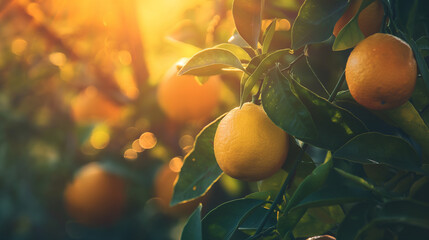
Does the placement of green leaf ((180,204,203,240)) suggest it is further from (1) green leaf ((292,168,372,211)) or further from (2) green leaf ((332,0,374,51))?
(2) green leaf ((332,0,374,51))

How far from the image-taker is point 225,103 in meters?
1.69

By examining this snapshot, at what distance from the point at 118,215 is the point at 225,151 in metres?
1.30

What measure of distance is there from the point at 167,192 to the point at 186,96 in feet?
1.28

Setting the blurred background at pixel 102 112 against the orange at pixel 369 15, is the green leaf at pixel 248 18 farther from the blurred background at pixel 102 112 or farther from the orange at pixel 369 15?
the blurred background at pixel 102 112

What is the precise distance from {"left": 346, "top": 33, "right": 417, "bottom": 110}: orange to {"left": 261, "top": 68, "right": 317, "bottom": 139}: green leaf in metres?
0.09

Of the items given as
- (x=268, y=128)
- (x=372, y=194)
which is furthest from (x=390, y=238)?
(x=268, y=128)

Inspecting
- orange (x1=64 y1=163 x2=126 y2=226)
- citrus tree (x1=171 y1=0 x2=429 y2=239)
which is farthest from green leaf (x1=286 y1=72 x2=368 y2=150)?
orange (x1=64 y1=163 x2=126 y2=226)

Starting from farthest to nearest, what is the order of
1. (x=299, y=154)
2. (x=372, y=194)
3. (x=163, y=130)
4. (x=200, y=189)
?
(x=163, y=130) → (x=200, y=189) → (x=299, y=154) → (x=372, y=194)

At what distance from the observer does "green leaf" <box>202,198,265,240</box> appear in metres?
0.67

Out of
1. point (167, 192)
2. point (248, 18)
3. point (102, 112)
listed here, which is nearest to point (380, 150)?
point (248, 18)

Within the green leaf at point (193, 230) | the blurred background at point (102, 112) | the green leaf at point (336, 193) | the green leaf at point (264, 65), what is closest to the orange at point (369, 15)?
the green leaf at point (264, 65)

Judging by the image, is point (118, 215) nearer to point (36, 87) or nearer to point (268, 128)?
point (36, 87)

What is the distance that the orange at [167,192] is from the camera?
5.14 ft

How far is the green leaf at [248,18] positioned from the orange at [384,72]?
0.60ft
